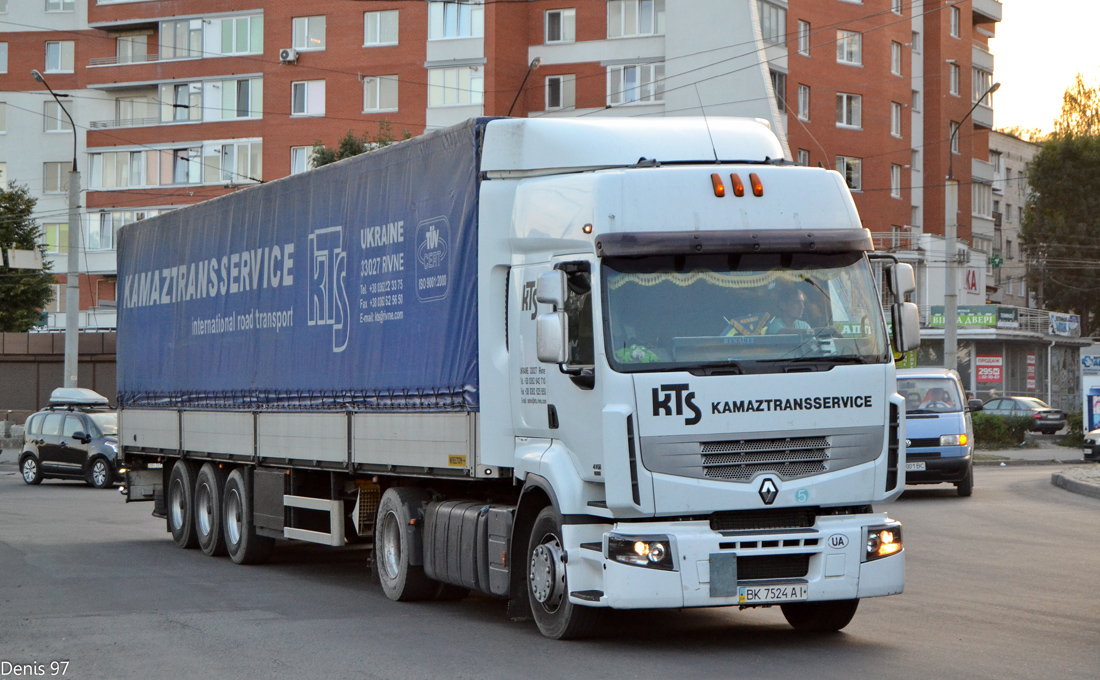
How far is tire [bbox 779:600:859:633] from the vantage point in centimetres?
986

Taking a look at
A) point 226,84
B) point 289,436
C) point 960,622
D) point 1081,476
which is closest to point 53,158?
point 226,84

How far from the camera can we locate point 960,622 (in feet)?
34.0

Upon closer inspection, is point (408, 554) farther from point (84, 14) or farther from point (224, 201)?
point (84, 14)

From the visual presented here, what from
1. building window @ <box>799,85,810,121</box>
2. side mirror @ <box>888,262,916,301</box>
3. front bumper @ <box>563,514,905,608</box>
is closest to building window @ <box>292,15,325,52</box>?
building window @ <box>799,85,810,121</box>

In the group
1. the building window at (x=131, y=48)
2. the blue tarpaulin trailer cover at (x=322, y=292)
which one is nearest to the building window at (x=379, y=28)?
the building window at (x=131, y=48)

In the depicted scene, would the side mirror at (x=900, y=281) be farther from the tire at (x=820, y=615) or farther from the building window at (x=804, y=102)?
the building window at (x=804, y=102)

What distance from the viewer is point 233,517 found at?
1562 cm

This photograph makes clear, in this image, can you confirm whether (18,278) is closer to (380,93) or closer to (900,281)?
(380,93)

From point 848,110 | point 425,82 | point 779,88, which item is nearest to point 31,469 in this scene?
point 425,82

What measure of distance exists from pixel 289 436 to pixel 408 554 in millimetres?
2883

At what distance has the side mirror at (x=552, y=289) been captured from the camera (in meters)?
8.99

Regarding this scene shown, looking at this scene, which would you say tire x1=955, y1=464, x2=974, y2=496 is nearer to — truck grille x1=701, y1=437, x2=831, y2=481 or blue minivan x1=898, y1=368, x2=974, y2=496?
blue minivan x1=898, y1=368, x2=974, y2=496

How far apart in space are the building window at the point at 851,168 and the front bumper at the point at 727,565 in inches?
1953

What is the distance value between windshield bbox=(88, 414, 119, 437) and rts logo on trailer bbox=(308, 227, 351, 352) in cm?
1810
